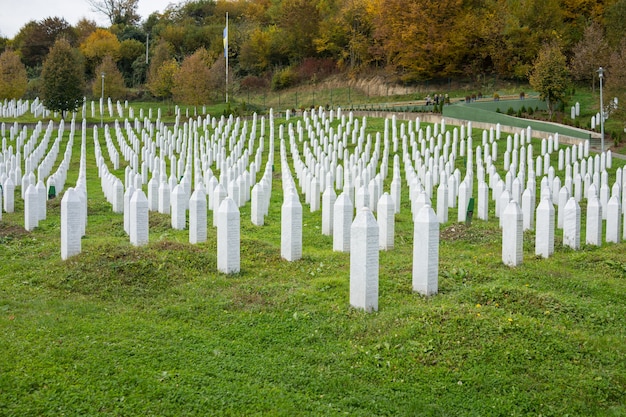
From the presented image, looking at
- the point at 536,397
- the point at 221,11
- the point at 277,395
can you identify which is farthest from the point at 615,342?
the point at 221,11

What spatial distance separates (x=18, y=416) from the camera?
5176mm

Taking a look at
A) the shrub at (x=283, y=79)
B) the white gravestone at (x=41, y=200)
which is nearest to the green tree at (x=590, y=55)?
the shrub at (x=283, y=79)

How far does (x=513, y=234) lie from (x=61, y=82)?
146ft

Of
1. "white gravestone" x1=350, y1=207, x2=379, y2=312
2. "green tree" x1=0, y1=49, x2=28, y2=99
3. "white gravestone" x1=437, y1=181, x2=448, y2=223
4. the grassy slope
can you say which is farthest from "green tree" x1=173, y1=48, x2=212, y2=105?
"white gravestone" x1=350, y1=207, x2=379, y2=312

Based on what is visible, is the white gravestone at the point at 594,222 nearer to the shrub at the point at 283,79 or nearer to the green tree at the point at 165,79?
the green tree at the point at 165,79

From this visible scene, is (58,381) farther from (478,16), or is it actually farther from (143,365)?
(478,16)

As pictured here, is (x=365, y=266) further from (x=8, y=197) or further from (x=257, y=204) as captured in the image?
(x=8, y=197)

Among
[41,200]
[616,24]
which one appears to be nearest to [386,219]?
[41,200]

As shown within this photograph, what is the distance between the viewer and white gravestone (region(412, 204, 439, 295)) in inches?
325

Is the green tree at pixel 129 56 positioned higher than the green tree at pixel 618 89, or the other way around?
the green tree at pixel 129 56

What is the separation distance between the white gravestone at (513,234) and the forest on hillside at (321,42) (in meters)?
30.5

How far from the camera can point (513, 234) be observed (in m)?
9.94

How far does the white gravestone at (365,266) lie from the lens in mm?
7668

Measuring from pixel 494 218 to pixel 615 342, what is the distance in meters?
9.76
